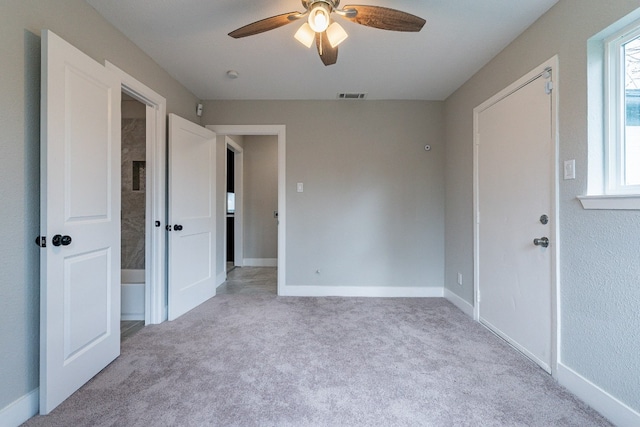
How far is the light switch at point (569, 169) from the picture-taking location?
5.24 ft

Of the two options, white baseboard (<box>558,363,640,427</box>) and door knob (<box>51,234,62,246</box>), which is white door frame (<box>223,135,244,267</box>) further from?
white baseboard (<box>558,363,640,427</box>)

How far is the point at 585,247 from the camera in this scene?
153cm

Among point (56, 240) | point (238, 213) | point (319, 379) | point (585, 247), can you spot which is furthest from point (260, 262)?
point (585, 247)

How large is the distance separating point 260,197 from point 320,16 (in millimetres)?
3916

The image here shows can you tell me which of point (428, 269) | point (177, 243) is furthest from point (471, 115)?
point (177, 243)

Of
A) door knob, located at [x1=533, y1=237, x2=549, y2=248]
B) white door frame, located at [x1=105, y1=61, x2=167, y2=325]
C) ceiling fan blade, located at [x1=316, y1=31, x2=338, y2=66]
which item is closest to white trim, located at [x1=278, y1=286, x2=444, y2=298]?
white door frame, located at [x1=105, y1=61, x2=167, y2=325]

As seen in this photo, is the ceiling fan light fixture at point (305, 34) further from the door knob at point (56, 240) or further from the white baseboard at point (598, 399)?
the white baseboard at point (598, 399)

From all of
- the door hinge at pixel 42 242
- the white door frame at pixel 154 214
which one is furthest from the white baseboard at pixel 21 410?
the white door frame at pixel 154 214

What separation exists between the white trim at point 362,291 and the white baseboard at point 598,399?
1.65 metres

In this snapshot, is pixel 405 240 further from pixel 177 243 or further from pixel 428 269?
pixel 177 243

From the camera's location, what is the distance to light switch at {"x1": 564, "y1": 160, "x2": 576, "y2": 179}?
1.60m

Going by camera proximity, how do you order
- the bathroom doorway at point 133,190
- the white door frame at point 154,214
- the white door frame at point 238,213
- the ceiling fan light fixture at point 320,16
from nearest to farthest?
the ceiling fan light fixture at point 320,16 → the white door frame at point 154,214 → the bathroom doorway at point 133,190 → the white door frame at point 238,213

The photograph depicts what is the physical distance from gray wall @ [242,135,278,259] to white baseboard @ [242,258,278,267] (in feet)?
0.18

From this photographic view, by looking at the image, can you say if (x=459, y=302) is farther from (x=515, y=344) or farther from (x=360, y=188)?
(x=360, y=188)
